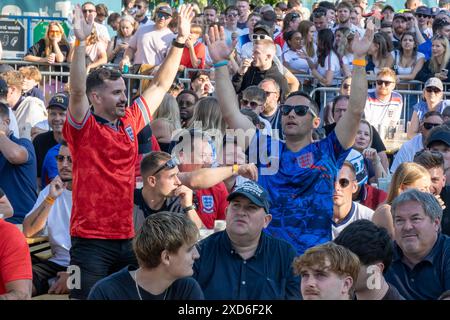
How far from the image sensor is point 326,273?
546 centimetres

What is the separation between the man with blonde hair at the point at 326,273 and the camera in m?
5.46

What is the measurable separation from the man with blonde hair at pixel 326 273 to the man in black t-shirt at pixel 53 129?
4.95 metres

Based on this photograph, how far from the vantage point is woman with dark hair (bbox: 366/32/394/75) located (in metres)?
14.0

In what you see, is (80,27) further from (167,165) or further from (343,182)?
(343,182)

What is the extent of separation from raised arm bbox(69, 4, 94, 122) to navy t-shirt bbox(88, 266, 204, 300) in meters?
1.57

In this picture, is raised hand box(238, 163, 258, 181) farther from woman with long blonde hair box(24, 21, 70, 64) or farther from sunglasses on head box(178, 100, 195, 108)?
woman with long blonde hair box(24, 21, 70, 64)

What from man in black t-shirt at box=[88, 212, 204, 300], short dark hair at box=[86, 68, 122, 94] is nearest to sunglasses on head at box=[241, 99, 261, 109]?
short dark hair at box=[86, 68, 122, 94]

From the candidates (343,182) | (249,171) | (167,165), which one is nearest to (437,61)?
(343,182)

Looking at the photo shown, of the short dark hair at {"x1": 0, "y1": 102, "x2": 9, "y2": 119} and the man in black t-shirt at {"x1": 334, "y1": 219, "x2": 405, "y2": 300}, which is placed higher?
the short dark hair at {"x1": 0, "y1": 102, "x2": 9, "y2": 119}

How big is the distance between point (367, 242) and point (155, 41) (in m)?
9.62

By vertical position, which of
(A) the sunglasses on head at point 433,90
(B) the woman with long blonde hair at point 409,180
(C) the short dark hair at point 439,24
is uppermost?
(C) the short dark hair at point 439,24

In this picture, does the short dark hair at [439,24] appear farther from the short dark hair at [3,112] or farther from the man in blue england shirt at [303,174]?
the man in blue england shirt at [303,174]

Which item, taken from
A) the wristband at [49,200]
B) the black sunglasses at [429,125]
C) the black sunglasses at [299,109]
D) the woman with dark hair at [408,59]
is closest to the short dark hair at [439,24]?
the woman with dark hair at [408,59]
